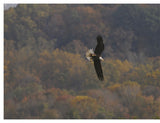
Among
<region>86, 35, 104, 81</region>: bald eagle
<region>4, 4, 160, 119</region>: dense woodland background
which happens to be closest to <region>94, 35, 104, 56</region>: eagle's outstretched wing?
<region>86, 35, 104, 81</region>: bald eagle

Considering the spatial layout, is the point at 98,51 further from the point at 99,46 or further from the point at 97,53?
the point at 99,46

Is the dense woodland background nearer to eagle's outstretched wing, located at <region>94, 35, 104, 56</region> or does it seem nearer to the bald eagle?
the bald eagle

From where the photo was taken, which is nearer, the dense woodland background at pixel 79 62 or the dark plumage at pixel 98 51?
the dark plumage at pixel 98 51

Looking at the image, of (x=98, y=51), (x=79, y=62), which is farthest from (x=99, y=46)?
(x=79, y=62)

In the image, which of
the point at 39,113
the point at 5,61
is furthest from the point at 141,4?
the point at 39,113

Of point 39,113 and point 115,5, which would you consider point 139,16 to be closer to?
point 115,5

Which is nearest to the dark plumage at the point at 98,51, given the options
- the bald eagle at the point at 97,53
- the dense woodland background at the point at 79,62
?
the bald eagle at the point at 97,53

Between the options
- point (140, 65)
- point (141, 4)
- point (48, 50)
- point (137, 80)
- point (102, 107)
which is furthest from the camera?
point (141, 4)

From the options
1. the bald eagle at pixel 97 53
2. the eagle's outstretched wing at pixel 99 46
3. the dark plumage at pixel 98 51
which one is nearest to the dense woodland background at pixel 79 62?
the dark plumage at pixel 98 51

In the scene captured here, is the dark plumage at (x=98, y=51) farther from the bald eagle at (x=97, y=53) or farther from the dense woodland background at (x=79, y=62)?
the dense woodland background at (x=79, y=62)
